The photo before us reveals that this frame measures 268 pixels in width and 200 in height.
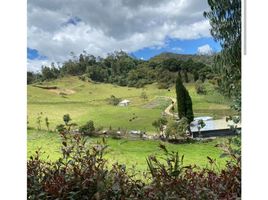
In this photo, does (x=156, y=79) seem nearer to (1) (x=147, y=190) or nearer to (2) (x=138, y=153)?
(2) (x=138, y=153)

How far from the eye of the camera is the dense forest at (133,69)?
3.40 m

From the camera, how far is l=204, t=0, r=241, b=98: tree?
3414 mm

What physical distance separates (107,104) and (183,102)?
56cm

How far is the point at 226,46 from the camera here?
3439 mm

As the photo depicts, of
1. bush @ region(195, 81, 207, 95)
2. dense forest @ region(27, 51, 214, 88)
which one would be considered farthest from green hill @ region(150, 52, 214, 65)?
bush @ region(195, 81, 207, 95)

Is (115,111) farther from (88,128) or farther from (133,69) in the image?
(133,69)

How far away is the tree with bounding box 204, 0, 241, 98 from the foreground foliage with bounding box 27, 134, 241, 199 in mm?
478
